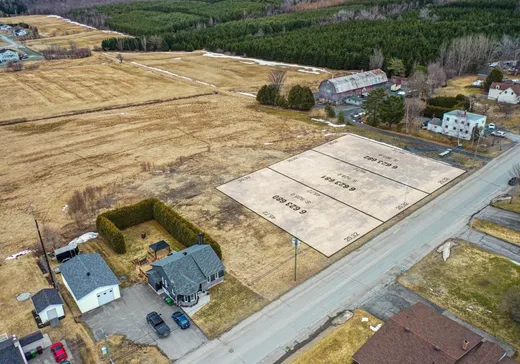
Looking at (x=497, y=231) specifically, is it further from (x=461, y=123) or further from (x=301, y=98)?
(x=301, y=98)

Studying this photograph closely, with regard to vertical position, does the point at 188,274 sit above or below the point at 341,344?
above


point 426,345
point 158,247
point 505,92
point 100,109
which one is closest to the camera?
point 426,345

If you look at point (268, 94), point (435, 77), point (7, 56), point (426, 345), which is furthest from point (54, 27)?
point (426, 345)

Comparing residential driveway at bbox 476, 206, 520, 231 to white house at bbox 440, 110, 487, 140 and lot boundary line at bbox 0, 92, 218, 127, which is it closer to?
white house at bbox 440, 110, 487, 140

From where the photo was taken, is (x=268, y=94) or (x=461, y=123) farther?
(x=268, y=94)

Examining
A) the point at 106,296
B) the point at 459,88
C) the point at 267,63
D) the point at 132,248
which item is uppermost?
the point at 267,63

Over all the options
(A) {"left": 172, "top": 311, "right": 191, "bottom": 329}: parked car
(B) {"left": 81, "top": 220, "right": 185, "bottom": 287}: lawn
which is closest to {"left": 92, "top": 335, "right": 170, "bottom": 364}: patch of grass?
(A) {"left": 172, "top": 311, "right": 191, "bottom": 329}: parked car

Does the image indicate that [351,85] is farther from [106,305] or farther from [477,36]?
[106,305]
